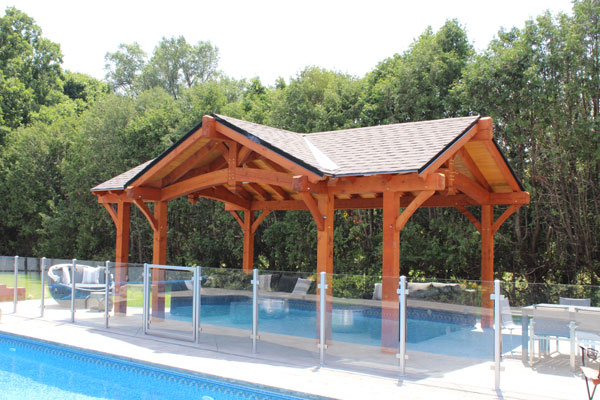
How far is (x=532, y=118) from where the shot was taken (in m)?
14.8

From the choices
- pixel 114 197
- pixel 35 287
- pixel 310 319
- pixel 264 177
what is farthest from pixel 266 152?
pixel 35 287

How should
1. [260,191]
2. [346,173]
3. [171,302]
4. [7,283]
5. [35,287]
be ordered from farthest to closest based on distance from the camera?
[260,191], [7,283], [35,287], [171,302], [346,173]

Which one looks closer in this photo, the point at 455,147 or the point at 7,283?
the point at 455,147

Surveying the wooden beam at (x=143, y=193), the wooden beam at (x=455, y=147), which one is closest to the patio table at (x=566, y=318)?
the wooden beam at (x=455, y=147)

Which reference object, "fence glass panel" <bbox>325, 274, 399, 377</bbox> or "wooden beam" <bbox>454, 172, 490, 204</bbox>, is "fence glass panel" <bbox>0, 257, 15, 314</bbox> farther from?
"wooden beam" <bbox>454, 172, 490, 204</bbox>

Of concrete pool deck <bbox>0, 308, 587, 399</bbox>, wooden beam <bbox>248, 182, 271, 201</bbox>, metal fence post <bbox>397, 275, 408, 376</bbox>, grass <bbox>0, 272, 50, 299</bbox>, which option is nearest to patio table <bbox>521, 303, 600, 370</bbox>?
concrete pool deck <bbox>0, 308, 587, 399</bbox>

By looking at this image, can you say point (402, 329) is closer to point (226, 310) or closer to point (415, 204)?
point (415, 204)

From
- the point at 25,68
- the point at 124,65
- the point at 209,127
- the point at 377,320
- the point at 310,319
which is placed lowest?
the point at 310,319

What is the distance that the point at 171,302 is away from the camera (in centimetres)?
971

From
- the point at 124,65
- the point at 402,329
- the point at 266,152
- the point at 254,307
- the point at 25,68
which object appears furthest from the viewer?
the point at 124,65

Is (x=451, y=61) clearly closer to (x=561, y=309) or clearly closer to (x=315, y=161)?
(x=315, y=161)

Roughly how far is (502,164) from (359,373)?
5.76 metres

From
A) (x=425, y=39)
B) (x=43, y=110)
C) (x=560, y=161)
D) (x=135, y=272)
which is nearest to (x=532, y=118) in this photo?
(x=560, y=161)

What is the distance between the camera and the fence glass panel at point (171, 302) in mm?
9438
